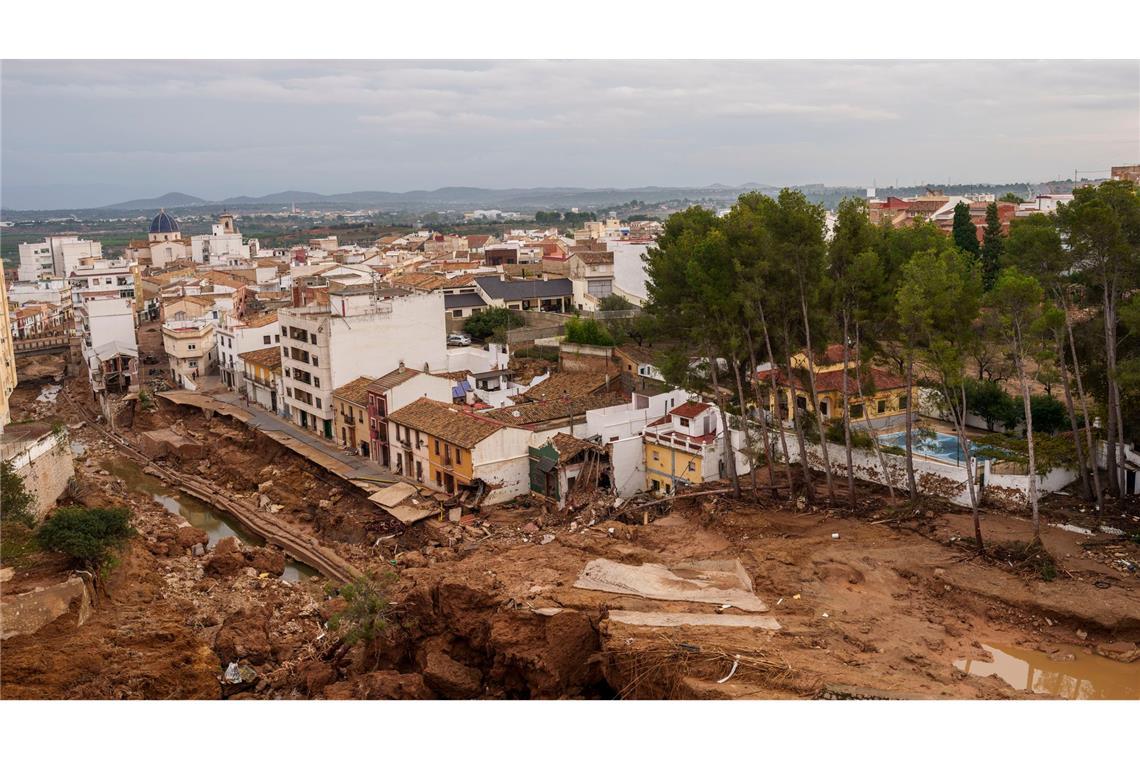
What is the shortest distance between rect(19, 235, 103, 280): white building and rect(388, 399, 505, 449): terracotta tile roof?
49099 millimetres

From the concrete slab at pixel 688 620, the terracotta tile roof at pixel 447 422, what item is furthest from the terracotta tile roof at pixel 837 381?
the concrete slab at pixel 688 620

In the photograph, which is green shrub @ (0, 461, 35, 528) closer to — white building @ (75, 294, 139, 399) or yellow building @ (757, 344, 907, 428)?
yellow building @ (757, 344, 907, 428)

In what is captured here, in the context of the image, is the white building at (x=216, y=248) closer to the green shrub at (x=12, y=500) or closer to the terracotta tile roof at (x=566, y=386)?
the terracotta tile roof at (x=566, y=386)

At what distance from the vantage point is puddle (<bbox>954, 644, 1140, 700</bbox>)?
10.5 m

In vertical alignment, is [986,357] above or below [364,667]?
above

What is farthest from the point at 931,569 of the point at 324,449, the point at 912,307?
the point at 324,449

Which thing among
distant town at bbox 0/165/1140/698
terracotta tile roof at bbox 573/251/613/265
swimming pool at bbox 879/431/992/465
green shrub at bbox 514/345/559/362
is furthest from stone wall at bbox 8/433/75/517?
terracotta tile roof at bbox 573/251/613/265

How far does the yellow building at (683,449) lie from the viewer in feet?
59.8

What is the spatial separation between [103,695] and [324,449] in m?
11.8

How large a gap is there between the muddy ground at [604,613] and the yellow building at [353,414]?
5121 millimetres

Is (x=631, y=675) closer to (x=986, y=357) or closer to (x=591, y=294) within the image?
(x=986, y=357)

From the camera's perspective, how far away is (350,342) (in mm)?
24016

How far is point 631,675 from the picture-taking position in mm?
9906

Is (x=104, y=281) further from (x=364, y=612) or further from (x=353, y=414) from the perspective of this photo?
(x=364, y=612)
